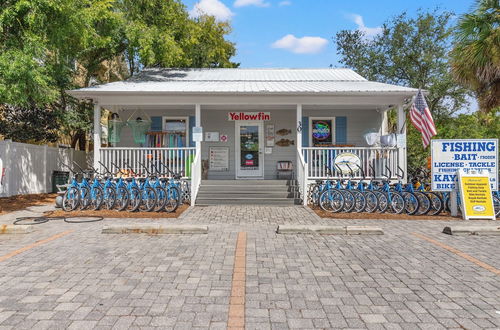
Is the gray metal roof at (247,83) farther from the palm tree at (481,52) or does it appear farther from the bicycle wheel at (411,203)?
the bicycle wheel at (411,203)

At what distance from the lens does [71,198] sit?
364 inches

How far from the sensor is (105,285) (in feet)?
12.9

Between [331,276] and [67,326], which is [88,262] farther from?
[331,276]

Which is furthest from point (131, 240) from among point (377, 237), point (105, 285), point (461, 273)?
point (461, 273)

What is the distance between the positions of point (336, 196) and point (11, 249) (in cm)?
737

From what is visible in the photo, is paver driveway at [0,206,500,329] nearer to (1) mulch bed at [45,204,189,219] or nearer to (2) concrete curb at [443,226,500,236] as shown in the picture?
(2) concrete curb at [443,226,500,236]

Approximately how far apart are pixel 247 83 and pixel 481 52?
308 inches

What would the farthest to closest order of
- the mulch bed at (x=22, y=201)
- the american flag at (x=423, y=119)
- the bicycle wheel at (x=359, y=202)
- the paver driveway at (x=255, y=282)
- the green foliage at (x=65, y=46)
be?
the american flag at (x=423, y=119) < the mulch bed at (x=22, y=201) < the bicycle wheel at (x=359, y=202) < the green foliage at (x=65, y=46) < the paver driveway at (x=255, y=282)

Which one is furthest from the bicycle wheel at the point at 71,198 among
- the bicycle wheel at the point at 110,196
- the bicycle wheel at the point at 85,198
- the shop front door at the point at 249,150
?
the shop front door at the point at 249,150

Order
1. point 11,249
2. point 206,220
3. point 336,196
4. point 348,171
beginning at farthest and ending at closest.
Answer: point 348,171 < point 336,196 < point 206,220 < point 11,249

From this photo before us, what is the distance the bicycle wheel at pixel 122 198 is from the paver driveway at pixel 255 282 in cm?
265

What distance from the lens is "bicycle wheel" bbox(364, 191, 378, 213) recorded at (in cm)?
922

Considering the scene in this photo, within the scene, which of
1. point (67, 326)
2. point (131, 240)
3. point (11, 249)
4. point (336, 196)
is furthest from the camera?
point (336, 196)

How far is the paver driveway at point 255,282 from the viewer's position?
3.11 meters
